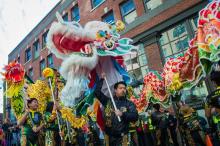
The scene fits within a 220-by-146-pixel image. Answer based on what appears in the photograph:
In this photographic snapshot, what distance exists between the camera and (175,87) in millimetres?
5383

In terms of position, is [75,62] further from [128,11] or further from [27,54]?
[27,54]

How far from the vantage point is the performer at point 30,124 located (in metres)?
5.04

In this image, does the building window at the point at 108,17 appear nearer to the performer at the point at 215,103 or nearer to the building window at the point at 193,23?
the building window at the point at 193,23

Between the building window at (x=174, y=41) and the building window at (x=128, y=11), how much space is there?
8.45 feet

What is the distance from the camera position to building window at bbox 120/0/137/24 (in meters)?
13.2

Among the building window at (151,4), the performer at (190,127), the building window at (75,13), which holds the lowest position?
the performer at (190,127)

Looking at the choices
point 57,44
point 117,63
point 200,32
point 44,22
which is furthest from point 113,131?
point 44,22

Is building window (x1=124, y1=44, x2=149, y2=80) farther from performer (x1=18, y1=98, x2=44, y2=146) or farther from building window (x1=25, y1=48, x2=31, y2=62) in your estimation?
building window (x1=25, y1=48, x2=31, y2=62)

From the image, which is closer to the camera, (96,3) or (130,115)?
(130,115)

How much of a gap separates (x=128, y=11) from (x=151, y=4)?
158 centimetres

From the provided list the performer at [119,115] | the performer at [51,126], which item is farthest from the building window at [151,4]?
the performer at [119,115]

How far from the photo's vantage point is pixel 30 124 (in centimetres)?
518

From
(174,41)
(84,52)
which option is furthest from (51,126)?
(174,41)

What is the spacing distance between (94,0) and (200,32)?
517 inches
